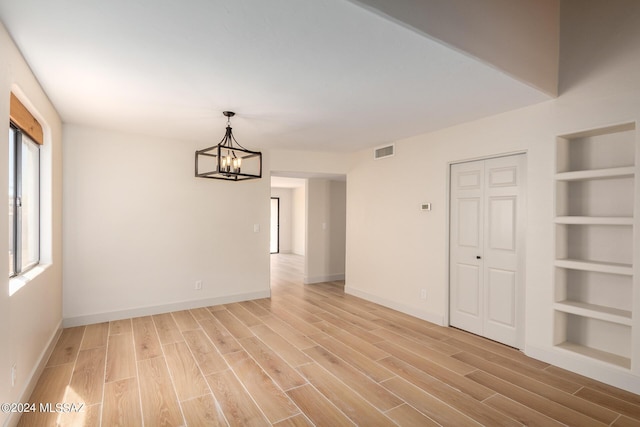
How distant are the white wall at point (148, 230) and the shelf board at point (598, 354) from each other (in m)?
4.13

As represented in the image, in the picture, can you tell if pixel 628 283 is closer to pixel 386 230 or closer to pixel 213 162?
pixel 386 230

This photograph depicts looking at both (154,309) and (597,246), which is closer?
(597,246)

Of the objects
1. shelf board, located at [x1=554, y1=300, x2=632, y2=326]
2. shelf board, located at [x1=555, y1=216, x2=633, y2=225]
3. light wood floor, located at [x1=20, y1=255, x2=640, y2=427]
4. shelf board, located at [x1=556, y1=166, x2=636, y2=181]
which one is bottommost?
light wood floor, located at [x1=20, y1=255, x2=640, y2=427]

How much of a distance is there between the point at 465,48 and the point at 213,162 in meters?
3.84

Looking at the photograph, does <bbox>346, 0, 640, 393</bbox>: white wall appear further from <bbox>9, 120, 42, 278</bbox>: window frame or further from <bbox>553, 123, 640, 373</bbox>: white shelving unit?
<bbox>9, 120, 42, 278</bbox>: window frame

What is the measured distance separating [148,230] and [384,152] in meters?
3.67

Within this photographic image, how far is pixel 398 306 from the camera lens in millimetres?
4703

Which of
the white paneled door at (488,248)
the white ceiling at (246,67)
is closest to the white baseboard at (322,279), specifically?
the white paneled door at (488,248)

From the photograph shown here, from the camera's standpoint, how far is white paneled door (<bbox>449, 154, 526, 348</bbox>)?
11.2ft

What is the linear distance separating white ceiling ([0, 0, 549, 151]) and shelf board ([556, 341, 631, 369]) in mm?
2362

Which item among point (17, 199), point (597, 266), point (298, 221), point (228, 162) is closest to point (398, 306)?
point (597, 266)

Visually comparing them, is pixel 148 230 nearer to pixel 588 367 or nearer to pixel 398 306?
pixel 398 306

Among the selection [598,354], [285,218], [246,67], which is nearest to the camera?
[246,67]

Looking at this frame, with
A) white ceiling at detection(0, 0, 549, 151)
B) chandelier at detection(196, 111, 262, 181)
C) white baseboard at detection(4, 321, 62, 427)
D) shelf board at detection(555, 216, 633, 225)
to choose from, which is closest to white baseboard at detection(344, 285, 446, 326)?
shelf board at detection(555, 216, 633, 225)
